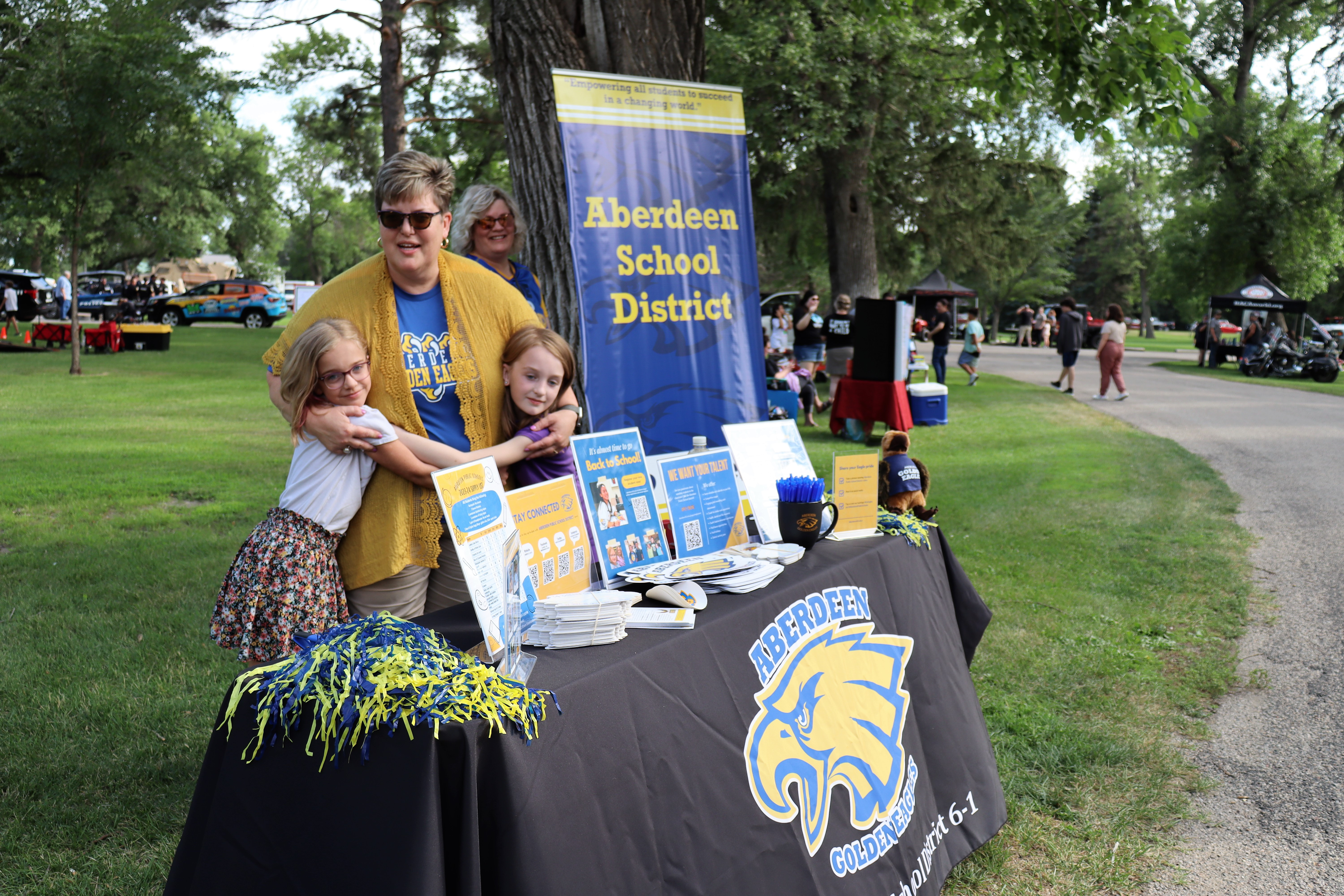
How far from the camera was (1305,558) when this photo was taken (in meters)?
6.62

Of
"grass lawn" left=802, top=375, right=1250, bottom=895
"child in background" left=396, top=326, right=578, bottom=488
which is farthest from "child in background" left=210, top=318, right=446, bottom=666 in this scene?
"grass lawn" left=802, top=375, right=1250, bottom=895

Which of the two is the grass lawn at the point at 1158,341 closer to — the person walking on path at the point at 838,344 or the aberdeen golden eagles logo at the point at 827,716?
the person walking on path at the point at 838,344

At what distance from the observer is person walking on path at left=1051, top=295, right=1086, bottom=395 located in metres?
18.5

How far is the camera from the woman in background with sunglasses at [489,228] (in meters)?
3.41

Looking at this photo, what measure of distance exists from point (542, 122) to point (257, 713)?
3.43m

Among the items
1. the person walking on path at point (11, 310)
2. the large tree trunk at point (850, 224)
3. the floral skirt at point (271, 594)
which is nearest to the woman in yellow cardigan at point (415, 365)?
the floral skirt at point (271, 594)

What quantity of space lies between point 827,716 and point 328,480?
146 cm

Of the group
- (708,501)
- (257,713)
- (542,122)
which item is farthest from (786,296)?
(257,713)

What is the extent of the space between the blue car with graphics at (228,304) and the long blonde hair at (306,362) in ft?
116

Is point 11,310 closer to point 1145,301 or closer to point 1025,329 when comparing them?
point 1025,329

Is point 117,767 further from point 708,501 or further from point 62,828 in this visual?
point 708,501

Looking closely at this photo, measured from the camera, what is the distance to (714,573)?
2480 mm

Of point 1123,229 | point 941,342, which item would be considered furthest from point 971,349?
point 1123,229

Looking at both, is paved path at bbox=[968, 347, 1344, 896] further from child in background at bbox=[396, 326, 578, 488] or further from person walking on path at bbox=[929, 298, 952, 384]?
person walking on path at bbox=[929, 298, 952, 384]
